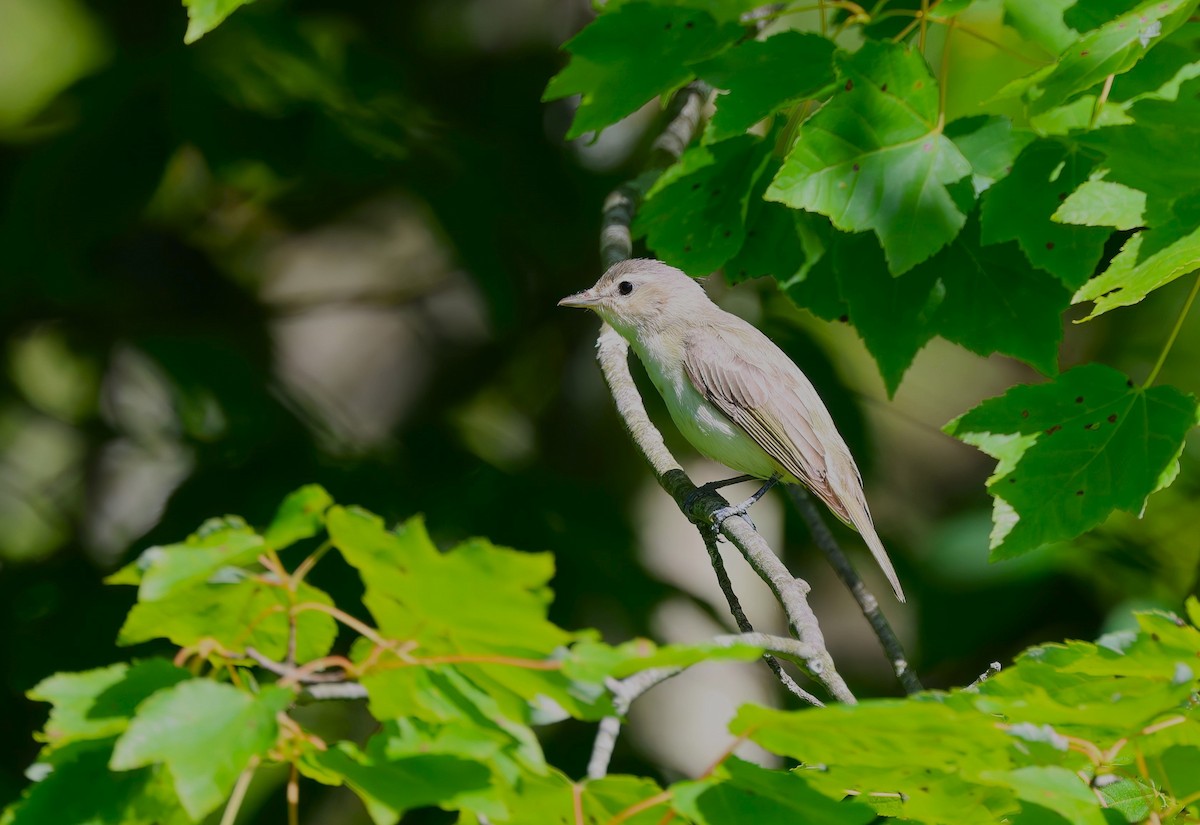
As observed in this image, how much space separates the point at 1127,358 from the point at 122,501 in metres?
5.12

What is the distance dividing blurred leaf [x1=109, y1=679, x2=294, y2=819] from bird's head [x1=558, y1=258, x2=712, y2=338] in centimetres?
290

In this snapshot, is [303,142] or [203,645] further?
[303,142]

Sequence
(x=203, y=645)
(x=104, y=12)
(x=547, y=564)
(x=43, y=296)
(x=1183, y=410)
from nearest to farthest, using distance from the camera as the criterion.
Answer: (x=547, y=564)
(x=203, y=645)
(x=1183, y=410)
(x=43, y=296)
(x=104, y=12)

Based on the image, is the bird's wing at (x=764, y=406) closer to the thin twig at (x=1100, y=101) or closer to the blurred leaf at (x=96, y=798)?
the thin twig at (x=1100, y=101)

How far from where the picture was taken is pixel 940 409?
6.57 meters

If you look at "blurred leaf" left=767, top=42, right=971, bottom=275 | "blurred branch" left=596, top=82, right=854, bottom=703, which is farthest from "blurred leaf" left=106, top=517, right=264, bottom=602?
"blurred leaf" left=767, top=42, right=971, bottom=275

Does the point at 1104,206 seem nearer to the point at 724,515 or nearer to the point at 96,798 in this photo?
the point at 724,515

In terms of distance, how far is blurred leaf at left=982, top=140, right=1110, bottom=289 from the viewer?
2699 millimetres

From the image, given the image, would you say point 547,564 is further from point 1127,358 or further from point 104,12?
point 1127,358

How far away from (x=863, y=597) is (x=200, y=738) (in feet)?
9.10

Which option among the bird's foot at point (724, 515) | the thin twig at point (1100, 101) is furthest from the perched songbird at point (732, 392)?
the thin twig at point (1100, 101)

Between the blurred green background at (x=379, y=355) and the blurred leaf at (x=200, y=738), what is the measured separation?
9.02 ft

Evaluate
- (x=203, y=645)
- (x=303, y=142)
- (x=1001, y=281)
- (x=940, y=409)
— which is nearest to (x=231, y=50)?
(x=303, y=142)

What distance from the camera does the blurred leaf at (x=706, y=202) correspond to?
323 cm
